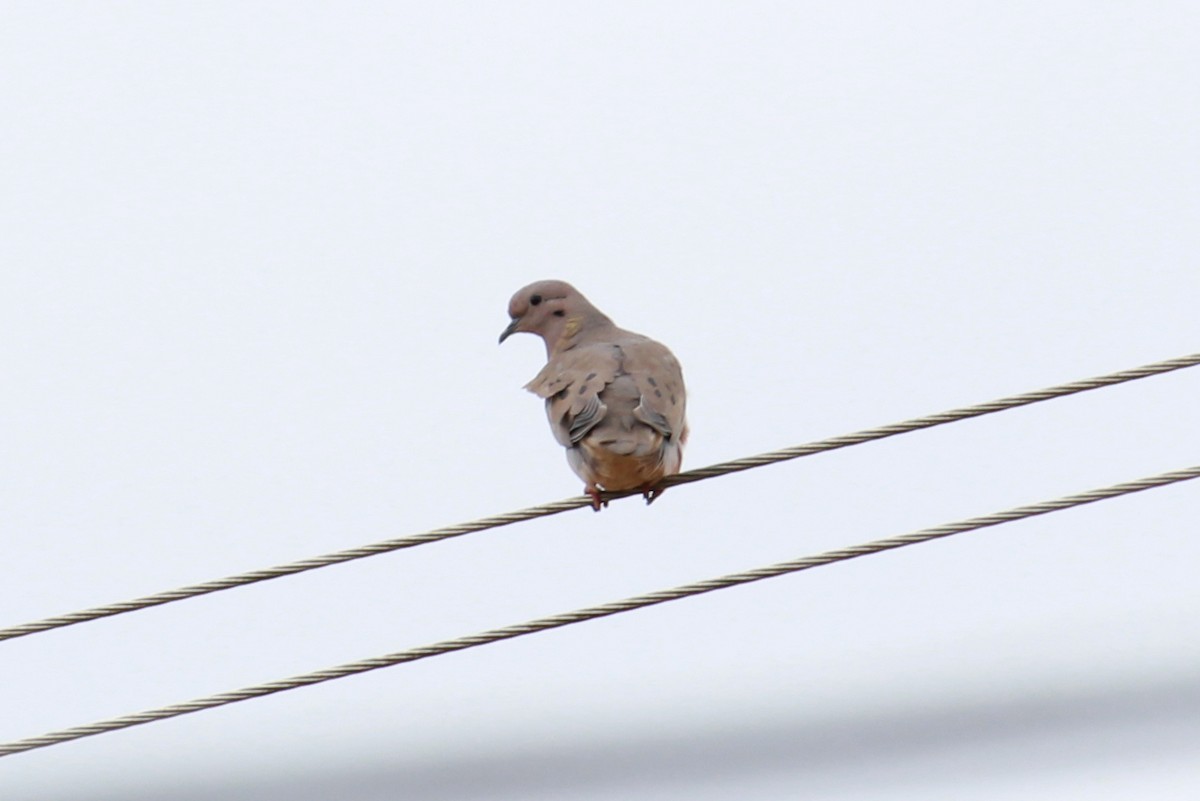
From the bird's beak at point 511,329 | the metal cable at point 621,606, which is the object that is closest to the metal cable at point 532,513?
the metal cable at point 621,606

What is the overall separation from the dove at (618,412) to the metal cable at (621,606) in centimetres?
47

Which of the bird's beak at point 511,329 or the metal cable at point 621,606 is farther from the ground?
the bird's beak at point 511,329

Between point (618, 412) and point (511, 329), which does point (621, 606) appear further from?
point (511, 329)

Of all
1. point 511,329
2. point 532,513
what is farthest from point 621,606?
point 511,329

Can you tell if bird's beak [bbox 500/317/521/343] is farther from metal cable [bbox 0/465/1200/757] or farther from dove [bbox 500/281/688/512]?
metal cable [bbox 0/465/1200/757]

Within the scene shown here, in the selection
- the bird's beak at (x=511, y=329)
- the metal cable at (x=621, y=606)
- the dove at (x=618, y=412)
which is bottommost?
the metal cable at (x=621, y=606)

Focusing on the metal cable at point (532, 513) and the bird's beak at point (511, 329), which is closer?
the metal cable at point (532, 513)

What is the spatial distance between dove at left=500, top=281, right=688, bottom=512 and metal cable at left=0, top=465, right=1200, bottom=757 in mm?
471

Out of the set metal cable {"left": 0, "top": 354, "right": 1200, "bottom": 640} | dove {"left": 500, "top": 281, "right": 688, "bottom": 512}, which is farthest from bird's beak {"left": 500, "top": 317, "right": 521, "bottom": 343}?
metal cable {"left": 0, "top": 354, "right": 1200, "bottom": 640}

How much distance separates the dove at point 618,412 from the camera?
151 inches

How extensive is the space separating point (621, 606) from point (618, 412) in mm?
598

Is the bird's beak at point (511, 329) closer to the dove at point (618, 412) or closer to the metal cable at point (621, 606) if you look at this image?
the dove at point (618, 412)

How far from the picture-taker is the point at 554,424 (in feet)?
13.2

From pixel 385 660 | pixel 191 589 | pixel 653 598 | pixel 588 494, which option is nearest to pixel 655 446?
pixel 588 494
